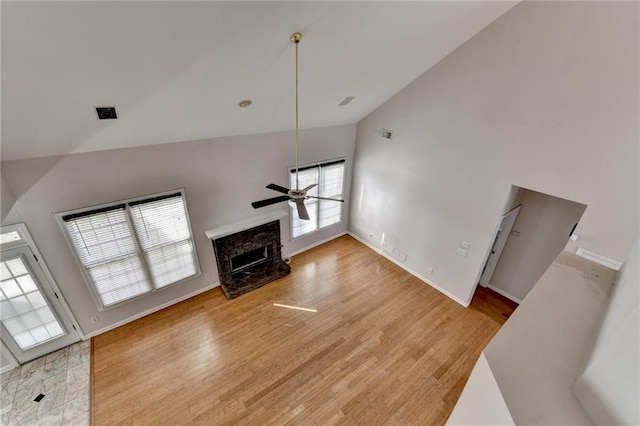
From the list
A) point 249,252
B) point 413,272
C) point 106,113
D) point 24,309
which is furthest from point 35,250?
point 413,272

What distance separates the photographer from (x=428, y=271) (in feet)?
18.9

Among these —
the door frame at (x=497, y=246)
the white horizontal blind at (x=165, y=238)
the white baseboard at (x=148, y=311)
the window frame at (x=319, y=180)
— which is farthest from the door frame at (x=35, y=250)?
the door frame at (x=497, y=246)

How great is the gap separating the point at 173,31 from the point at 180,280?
4328 millimetres

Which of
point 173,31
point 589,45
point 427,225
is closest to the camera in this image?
point 173,31

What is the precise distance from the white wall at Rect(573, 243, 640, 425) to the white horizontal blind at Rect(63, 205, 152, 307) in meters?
5.31

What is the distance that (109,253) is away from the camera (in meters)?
4.25

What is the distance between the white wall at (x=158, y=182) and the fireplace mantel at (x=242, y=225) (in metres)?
0.10

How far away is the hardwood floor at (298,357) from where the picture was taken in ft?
11.8

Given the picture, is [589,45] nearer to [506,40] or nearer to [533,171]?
[506,40]

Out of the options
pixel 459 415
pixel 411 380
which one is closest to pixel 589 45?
pixel 459 415

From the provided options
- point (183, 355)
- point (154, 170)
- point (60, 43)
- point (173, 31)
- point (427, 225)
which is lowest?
point (183, 355)

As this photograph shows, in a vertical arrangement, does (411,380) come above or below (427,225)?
below

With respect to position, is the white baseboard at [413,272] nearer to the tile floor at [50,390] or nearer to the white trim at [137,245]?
the white trim at [137,245]

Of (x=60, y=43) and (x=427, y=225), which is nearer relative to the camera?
(x=60, y=43)
